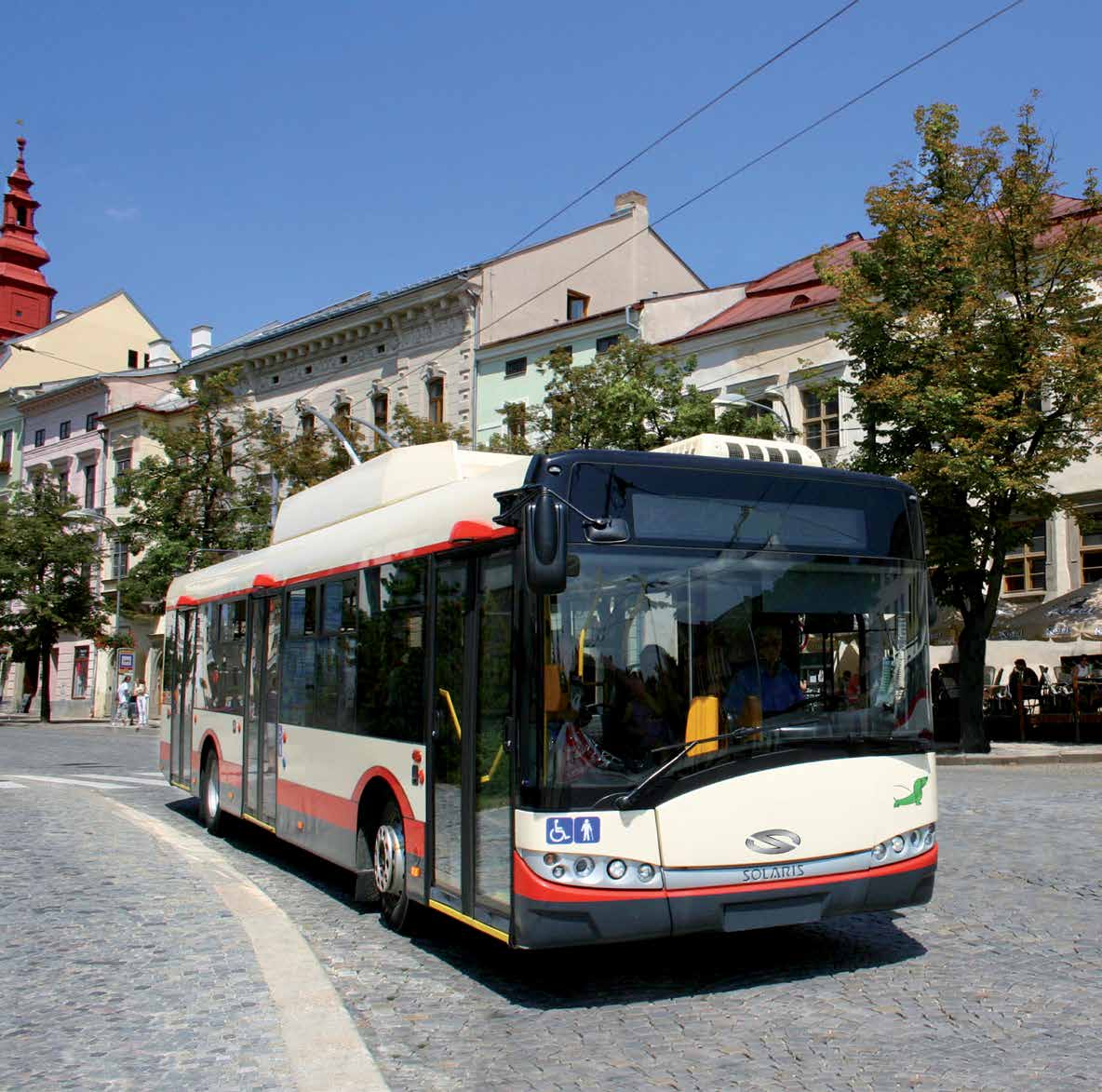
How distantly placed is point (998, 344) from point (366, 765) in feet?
54.7

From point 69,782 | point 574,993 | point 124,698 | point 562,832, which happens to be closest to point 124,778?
point 69,782

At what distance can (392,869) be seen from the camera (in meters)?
7.71

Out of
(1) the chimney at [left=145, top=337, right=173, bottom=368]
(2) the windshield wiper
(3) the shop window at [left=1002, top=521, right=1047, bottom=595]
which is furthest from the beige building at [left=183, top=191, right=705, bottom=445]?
(2) the windshield wiper

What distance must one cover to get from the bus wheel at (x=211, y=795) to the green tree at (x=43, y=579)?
34.9 metres

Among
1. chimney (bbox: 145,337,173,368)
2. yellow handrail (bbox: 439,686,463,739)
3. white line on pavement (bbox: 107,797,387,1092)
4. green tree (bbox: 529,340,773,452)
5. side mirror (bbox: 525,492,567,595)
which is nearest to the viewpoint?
white line on pavement (bbox: 107,797,387,1092)

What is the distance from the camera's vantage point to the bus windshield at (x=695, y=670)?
598 centimetres

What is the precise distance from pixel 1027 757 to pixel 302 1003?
1732cm

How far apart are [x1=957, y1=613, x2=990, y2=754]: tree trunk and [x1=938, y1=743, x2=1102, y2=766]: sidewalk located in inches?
13.1

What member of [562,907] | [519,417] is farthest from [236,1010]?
[519,417]

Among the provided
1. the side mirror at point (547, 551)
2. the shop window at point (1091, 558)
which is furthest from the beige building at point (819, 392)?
the side mirror at point (547, 551)

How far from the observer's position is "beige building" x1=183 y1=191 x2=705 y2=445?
4188cm

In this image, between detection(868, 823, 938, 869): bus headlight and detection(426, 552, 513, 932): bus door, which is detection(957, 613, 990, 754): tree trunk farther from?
detection(426, 552, 513, 932): bus door

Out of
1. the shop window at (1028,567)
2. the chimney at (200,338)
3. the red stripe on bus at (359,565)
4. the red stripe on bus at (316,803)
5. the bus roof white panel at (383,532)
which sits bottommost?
the red stripe on bus at (316,803)

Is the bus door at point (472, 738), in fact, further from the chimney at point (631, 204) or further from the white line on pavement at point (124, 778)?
the chimney at point (631, 204)
